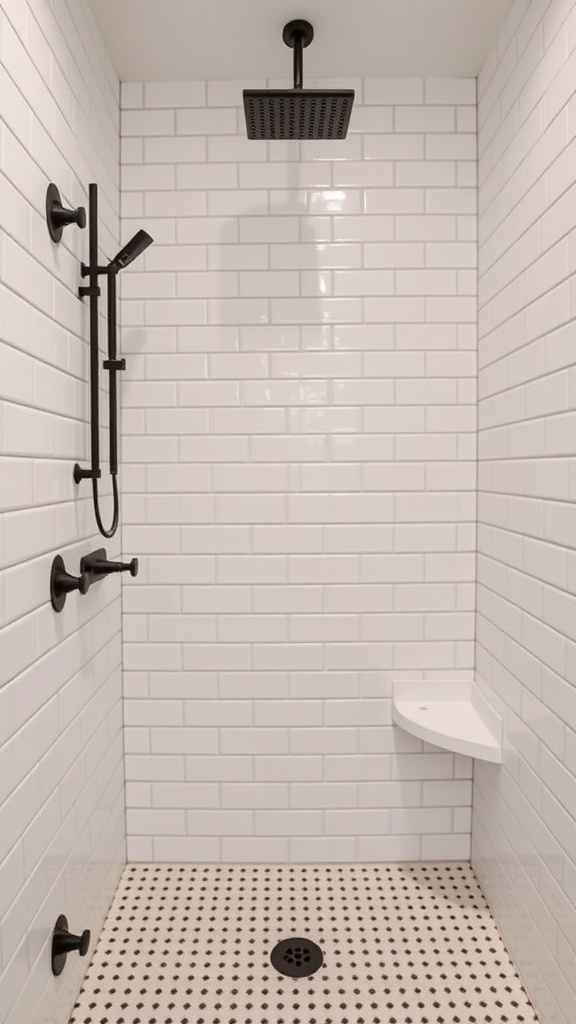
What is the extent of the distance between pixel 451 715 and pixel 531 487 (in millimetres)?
785

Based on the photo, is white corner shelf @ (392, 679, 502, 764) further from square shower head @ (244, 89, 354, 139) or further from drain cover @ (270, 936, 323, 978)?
square shower head @ (244, 89, 354, 139)

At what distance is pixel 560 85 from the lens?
1394 millimetres

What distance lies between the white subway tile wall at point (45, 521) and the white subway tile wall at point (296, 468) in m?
0.25

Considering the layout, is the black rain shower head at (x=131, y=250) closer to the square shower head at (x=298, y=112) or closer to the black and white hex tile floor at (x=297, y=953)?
the square shower head at (x=298, y=112)

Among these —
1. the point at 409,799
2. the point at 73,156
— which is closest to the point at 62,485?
the point at 73,156

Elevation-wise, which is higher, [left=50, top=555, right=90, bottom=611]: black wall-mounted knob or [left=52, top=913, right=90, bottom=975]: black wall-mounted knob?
[left=50, top=555, right=90, bottom=611]: black wall-mounted knob

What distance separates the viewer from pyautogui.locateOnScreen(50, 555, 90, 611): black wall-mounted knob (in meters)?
1.40

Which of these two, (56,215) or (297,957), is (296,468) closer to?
(56,215)

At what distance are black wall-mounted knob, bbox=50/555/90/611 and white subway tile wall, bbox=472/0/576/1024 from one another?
3.43ft

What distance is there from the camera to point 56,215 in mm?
1385

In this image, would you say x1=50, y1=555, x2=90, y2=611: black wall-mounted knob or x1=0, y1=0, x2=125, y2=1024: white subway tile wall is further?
x1=50, y1=555, x2=90, y2=611: black wall-mounted knob

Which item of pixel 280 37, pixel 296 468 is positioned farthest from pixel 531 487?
pixel 280 37

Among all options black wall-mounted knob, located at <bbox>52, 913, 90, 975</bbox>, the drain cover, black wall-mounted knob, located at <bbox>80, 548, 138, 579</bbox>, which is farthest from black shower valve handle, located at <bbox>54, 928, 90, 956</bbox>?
black wall-mounted knob, located at <bbox>80, 548, 138, 579</bbox>

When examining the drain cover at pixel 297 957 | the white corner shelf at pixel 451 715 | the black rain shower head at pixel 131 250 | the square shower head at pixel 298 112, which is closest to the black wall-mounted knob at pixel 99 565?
the black rain shower head at pixel 131 250
